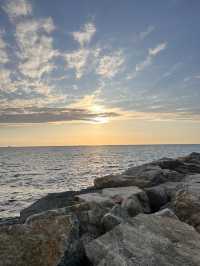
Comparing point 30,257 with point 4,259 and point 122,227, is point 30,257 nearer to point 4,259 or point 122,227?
point 4,259

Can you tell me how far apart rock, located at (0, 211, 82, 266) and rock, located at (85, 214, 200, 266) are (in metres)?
0.55

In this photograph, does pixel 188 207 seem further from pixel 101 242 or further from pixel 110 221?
pixel 101 242

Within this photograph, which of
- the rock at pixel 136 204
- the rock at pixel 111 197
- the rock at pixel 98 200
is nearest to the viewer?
the rock at pixel 136 204

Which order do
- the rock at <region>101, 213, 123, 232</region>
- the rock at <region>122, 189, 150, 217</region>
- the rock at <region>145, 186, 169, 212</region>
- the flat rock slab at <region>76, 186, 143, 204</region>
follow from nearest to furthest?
the rock at <region>101, 213, 123, 232</region> → the rock at <region>122, 189, 150, 217</region> → the flat rock slab at <region>76, 186, 143, 204</region> → the rock at <region>145, 186, 169, 212</region>

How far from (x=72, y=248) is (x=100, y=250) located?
605 millimetres

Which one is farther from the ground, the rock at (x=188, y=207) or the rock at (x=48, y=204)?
the rock at (x=188, y=207)

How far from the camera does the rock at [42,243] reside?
5.02m

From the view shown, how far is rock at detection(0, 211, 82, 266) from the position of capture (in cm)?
502

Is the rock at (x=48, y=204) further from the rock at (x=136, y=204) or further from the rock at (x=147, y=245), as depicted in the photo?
the rock at (x=147, y=245)

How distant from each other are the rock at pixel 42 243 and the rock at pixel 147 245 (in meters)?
0.55

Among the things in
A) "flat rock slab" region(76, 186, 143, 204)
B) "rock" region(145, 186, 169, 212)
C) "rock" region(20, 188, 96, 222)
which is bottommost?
"rock" region(20, 188, 96, 222)

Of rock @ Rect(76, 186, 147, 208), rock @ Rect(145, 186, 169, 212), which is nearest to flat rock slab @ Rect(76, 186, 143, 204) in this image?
rock @ Rect(76, 186, 147, 208)

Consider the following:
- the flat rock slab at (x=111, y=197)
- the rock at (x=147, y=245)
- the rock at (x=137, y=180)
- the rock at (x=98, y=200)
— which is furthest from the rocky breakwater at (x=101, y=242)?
the rock at (x=137, y=180)

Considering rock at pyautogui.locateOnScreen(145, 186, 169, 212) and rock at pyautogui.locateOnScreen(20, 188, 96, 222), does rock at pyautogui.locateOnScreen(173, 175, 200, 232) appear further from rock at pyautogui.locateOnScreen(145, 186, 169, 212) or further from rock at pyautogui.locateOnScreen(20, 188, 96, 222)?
rock at pyautogui.locateOnScreen(20, 188, 96, 222)
